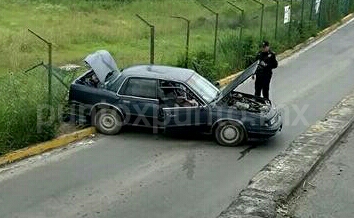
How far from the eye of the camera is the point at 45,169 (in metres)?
10.1

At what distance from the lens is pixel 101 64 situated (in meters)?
12.8

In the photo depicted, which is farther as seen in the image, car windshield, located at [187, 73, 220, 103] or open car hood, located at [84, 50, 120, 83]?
open car hood, located at [84, 50, 120, 83]

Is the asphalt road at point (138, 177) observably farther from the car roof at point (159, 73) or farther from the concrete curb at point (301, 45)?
the concrete curb at point (301, 45)

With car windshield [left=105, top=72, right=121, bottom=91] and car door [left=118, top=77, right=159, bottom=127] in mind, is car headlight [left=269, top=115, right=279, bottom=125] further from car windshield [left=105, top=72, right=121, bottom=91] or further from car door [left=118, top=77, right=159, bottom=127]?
→ car windshield [left=105, top=72, right=121, bottom=91]

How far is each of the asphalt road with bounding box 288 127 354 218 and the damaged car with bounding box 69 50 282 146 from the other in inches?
61.4

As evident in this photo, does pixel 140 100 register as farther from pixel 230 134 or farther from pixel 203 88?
pixel 230 134

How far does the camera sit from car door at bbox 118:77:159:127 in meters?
12.0

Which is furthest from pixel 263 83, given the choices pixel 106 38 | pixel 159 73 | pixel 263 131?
pixel 106 38

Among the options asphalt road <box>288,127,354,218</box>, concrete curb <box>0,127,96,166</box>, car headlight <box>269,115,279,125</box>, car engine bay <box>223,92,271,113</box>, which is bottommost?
asphalt road <box>288,127,354,218</box>

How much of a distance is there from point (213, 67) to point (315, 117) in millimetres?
4345

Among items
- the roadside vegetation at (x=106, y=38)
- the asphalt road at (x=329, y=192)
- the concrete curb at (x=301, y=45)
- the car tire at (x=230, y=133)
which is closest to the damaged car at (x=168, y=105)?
the car tire at (x=230, y=133)

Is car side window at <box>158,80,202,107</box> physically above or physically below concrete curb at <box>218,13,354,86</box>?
below

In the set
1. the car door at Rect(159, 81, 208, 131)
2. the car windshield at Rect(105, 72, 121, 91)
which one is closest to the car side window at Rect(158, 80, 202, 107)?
the car door at Rect(159, 81, 208, 131)

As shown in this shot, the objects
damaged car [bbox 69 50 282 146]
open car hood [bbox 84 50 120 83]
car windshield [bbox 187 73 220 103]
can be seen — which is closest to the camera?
damaged car [bbox 69 50 282 146]
